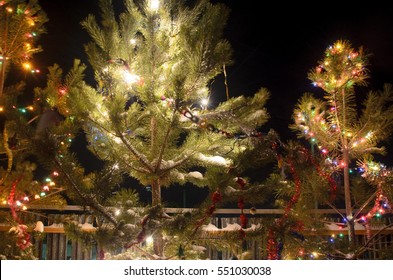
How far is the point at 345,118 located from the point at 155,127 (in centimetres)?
158

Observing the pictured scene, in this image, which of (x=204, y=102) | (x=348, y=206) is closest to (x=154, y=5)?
(x=204, y=102)

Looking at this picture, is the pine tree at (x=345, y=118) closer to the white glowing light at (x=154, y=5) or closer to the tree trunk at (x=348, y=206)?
the tree trunk at (x=348, y=206)

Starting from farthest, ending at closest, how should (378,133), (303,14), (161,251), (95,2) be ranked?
(303,14), (95,2), (378,133), (161,251)

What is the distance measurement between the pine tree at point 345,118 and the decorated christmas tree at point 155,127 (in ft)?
2.34

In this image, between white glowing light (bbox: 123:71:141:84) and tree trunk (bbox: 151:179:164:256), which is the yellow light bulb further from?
tree trunk (bbox: 151:179:164:256)

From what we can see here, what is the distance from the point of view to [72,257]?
410 cm

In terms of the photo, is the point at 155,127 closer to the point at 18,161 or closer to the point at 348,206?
the point at 18,161

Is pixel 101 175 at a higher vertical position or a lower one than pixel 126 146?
lower

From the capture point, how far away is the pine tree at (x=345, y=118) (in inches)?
124

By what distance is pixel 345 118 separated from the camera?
3281mm

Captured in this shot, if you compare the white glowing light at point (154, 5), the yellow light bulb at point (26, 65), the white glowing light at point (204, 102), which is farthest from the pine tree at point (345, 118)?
the yellow light bulb at point (26, 65)
